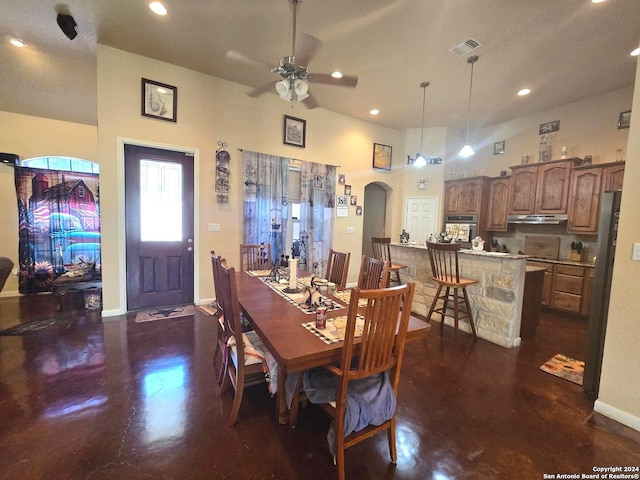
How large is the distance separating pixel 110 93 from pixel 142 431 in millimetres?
3727

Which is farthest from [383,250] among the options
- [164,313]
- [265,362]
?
[164,313]

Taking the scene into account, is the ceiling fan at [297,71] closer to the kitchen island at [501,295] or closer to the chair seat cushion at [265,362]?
the chair seat cushion at [265,362]

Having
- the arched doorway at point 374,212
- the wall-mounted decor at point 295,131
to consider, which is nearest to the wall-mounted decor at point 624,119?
the arched doorway at point 374,212

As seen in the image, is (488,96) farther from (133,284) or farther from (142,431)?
(133,284)

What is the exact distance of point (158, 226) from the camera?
376 centimetres

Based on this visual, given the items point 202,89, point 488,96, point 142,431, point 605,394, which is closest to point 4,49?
point 202,89

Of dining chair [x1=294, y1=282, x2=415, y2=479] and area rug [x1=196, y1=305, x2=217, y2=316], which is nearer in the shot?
dining chair [x1=294, y1=282, x2=415, y2=479]

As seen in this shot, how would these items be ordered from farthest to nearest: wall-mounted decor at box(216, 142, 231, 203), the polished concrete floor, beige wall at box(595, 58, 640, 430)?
1. wall-mounted decor at box(216, 142, 231, 203)
2. beige wall at box(595, 58, 640, 430)
3. the polished concrete floor

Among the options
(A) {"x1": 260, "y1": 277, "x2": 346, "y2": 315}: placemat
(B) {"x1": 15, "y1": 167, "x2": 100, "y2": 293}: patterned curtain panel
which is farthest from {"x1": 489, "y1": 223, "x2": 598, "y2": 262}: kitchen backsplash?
(B) {"x1": 15, "y1": 167, "x2": 100, "y2": 293}: patterned curtain panel

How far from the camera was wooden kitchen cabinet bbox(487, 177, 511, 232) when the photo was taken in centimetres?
497

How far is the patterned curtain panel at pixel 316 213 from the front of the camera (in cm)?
472

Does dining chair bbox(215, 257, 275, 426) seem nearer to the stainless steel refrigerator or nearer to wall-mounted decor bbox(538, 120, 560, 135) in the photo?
the stainless steel refrigerator

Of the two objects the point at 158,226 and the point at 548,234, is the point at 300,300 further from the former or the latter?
the point at 548,234

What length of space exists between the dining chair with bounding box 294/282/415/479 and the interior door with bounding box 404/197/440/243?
4.78m
